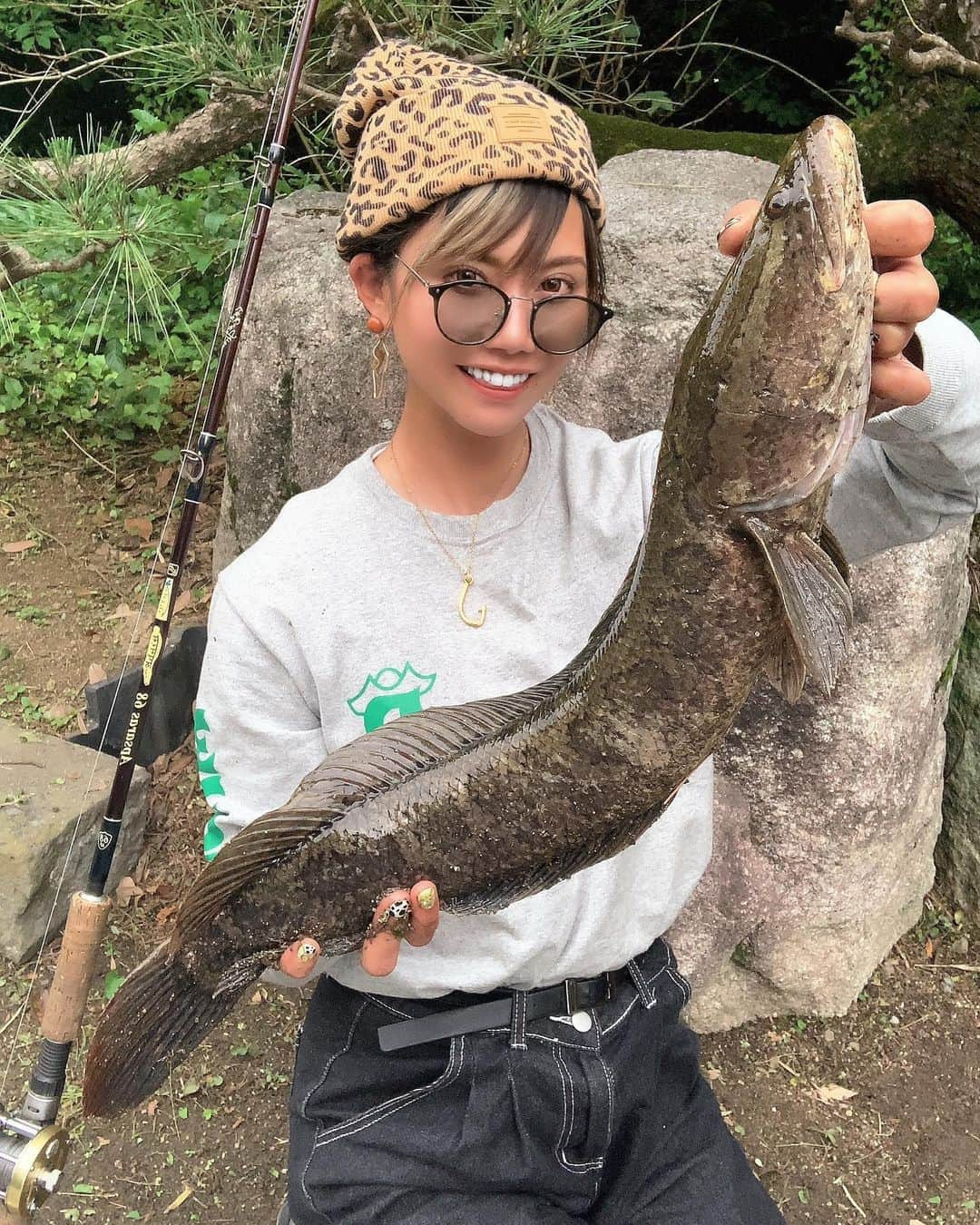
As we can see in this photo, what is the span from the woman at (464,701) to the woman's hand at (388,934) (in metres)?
0.20

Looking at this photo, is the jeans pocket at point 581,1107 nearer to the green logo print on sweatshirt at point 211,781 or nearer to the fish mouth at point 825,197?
the green logo print on sweatshirt at point 211,781

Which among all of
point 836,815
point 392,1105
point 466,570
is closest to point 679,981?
point 392,1105

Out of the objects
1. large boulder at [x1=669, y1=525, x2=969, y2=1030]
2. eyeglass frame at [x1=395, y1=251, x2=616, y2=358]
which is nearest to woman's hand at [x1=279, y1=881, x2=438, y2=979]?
eyeglass frame at [x1=395, y1=251, x2=616, y2=358]

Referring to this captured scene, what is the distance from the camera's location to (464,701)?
2.09m

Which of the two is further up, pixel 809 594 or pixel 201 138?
pixel 809 594

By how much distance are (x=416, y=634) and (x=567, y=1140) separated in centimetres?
119

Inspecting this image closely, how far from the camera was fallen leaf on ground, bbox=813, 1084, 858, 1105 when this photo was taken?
3359 millimetres

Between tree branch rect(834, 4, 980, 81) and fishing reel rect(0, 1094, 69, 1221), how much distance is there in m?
3.75

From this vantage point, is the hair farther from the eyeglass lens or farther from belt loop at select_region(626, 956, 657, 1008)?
belt loop at select_region(626, 956, 657, 1008)

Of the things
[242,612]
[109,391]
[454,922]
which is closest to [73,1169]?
[454,922]

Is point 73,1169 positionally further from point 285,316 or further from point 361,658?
point 285,316

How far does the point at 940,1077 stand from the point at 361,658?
277 cm

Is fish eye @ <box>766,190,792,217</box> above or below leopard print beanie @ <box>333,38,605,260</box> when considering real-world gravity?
above

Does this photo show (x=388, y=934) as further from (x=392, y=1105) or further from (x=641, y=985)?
(x=641, y=985)
